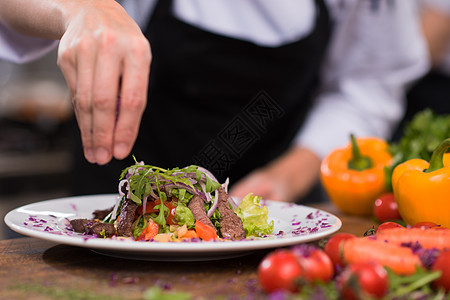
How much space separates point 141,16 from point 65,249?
3.85ft

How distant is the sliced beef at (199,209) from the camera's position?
1052 millimetres

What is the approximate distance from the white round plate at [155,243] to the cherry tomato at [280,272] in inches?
4.4

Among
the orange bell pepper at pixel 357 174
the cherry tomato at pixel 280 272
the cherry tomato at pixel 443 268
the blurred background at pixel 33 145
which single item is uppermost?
the cherry tomato at pixel 280 272

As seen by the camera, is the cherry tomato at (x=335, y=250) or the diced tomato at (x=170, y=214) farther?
the diced tomato at (x=170, y=214)

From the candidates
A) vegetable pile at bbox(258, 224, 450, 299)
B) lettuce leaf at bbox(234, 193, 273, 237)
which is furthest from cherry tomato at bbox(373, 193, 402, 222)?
vegetable pile at bbox(258, 224, 450, 299)

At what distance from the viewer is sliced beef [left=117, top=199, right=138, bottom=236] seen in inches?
41.5

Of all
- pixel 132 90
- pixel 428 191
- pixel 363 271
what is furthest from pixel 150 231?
pixel 428 191

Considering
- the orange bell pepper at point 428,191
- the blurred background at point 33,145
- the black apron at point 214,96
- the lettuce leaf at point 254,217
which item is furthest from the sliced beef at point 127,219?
the blurred background at point 33,145

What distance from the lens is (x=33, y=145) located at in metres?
3.63

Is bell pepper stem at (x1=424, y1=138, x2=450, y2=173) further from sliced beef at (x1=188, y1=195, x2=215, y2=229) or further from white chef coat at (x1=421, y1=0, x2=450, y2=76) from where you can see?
white chef coat at (x1=421, y1=0, x2=450, y2=76)

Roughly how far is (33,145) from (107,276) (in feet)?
9.82

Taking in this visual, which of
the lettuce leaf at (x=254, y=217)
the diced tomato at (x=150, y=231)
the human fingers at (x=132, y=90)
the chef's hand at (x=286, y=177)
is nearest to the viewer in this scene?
the human fingers at (x=132, y=90)

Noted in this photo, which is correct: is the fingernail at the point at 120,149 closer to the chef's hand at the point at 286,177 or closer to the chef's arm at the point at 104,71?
the chef's arm at the point at 104,71

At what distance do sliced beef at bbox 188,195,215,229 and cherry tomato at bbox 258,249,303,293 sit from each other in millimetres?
310
